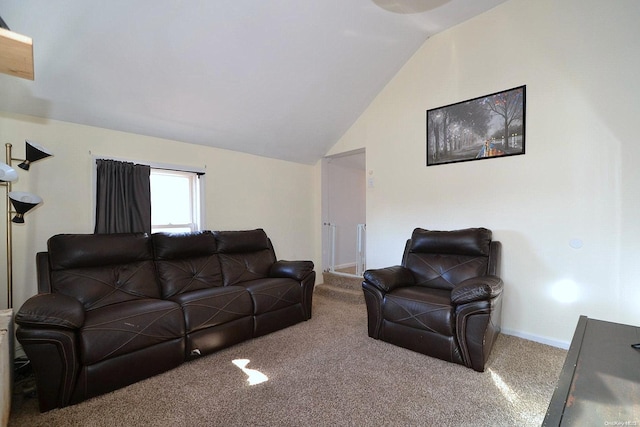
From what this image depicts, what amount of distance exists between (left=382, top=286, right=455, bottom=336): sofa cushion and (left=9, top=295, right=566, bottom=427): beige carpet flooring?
273 mm

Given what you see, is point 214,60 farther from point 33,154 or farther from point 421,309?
point 421,309

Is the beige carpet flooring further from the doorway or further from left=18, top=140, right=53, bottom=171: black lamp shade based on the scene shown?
the doorway

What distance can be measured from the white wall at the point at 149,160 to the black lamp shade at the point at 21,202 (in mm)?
271

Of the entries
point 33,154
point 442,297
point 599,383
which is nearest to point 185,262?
point 33,154

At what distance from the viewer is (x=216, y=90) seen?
295cm

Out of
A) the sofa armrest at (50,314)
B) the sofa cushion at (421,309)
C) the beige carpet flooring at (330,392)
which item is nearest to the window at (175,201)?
the sofa armrest at (50,314)

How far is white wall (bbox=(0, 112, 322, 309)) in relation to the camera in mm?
2422

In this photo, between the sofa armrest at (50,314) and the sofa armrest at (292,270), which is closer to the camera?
the sofa armrest at (50,314)

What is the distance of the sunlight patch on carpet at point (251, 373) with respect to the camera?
6.79 feet

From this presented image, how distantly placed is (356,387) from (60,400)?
1.86 meters

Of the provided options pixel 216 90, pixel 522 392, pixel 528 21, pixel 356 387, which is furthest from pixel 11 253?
pixel 528 21

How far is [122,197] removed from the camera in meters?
2.88

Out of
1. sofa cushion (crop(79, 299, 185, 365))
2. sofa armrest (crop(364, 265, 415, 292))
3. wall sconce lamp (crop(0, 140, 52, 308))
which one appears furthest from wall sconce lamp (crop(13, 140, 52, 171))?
sofa armrest (crop(364, 265, 415, 292))

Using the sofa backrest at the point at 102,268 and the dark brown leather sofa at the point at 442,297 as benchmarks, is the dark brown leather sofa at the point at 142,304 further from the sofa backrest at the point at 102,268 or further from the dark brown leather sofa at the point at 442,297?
the dark brown leather sofa at the point at 442,297
